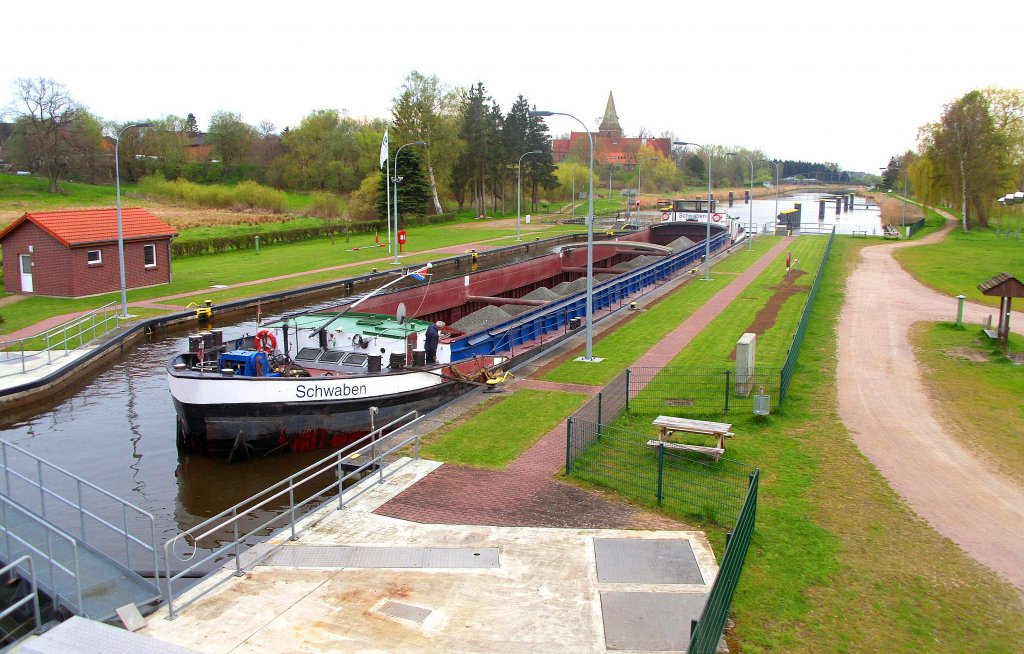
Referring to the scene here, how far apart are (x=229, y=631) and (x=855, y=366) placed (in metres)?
21.0

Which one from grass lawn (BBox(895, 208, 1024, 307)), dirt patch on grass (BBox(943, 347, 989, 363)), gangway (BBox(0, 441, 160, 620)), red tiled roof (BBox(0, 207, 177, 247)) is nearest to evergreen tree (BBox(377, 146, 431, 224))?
red tiled roof (BBox(0, 207, 177, 247))

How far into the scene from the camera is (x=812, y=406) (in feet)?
70.6

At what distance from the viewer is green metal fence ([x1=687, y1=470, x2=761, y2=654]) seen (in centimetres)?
922

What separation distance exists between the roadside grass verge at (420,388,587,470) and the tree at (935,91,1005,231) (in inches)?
2595

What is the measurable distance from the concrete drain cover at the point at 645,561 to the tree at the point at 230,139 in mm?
117514

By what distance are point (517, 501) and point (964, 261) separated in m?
49.1

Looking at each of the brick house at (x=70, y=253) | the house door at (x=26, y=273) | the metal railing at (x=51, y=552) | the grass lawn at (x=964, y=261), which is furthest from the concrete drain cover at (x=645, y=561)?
the house door at (x=26, y=273)

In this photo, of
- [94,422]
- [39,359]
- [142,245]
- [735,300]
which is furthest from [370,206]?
[94,422]

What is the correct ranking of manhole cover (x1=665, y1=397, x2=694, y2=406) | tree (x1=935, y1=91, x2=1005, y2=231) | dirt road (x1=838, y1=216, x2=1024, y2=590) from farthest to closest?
tree (x1=935, y1=91, x2=1005, y2=231) < manhole cover (x1=665, y1=397, x2=694, y2=406) < dirt road (x1=838, y1=216, x2=1024, y2=590)

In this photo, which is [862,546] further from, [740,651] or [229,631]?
[229,631]

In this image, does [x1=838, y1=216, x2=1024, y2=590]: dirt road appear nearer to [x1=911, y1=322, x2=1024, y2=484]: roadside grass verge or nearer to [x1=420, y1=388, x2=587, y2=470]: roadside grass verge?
[x1=911, y1=322, x2=1024, y2=484]: roadside grass verge

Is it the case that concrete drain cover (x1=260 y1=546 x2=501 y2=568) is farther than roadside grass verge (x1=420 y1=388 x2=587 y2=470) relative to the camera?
No

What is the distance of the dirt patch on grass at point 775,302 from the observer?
32.2 m

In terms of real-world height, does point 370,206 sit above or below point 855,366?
above
